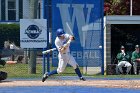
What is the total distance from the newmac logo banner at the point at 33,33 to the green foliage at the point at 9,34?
2.49 metres

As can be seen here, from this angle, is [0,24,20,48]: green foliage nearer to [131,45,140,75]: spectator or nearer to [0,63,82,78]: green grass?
[0,63,82,78]: green grass

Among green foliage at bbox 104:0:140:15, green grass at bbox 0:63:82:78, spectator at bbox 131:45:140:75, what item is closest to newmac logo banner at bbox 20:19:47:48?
green grass at bbox 0:63:82:78

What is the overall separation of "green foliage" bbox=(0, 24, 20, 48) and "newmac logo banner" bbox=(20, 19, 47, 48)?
2493 millimetres

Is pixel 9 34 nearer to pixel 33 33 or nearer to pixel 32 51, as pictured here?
pixel 32 51

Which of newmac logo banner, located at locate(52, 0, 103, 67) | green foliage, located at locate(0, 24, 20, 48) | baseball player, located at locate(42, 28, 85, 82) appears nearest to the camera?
baseball player, located at locate(42, 28, 85, 82)

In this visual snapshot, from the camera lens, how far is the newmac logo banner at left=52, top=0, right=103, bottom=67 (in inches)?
849

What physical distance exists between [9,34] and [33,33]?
393cm

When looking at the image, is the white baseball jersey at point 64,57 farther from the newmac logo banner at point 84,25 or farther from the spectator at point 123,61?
the spectator at point 123,61

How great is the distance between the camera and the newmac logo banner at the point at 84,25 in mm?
21562

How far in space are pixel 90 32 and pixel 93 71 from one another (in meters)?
1.70

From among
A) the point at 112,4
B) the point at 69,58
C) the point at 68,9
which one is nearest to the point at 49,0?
the point at 68,9

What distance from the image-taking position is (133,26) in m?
26.0

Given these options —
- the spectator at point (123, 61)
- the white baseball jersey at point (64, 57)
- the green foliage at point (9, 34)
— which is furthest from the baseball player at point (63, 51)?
the green foliage at point (9, 34)

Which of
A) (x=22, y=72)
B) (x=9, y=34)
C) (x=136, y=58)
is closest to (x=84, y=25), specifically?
(x=136, y=58)
